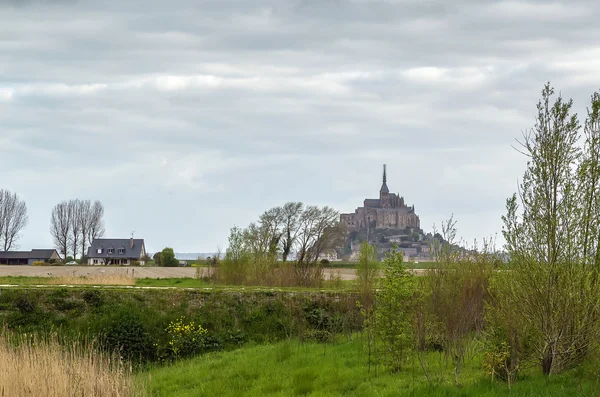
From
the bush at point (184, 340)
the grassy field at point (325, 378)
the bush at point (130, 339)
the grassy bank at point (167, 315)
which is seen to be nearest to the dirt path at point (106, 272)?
the grassy bank at point (167, 315)

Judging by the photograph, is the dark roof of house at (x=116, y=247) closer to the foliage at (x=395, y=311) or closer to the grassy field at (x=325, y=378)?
the grassy field at (x=325, y=378)

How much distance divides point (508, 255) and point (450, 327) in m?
2.00

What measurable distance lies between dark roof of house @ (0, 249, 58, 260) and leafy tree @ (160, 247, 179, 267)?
24.9m

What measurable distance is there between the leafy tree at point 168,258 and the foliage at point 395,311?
6468cm

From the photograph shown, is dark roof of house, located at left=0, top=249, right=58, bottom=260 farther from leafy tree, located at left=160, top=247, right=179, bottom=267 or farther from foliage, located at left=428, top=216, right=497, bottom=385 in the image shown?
foliage, located at left=428, top=216, right=497, bottom=385

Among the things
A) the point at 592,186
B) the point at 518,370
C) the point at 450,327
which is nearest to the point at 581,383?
the point at 518,370

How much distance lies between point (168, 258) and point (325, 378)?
6587 cm

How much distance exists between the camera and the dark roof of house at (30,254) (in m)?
90.3

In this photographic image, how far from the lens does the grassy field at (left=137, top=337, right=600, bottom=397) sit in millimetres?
12438

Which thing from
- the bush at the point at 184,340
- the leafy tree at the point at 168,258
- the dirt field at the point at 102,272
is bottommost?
the bush at the point at 184,340

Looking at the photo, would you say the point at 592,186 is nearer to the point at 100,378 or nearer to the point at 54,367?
the point at 100,378

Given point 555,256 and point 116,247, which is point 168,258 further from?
point 555,256

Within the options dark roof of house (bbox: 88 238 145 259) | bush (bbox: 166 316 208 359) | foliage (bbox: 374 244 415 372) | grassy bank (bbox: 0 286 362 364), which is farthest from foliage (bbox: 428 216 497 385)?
dark roof of house (bbox: 88 238 145 259)

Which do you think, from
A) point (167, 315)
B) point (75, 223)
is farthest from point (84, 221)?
point (167, 315)
